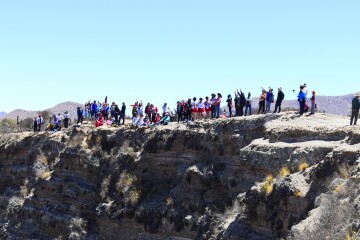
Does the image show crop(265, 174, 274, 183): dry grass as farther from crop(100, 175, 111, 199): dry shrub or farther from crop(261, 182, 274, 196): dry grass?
crop(100, 175, 111, 199): dry shrub

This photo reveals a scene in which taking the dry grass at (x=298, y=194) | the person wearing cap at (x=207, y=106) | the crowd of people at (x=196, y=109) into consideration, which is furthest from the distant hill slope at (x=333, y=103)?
the dry grass at (x=298, y=194)

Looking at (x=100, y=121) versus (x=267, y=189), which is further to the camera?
(x=100, y=121)

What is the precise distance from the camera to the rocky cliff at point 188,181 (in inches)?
593

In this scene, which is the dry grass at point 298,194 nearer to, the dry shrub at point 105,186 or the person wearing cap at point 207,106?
the person wearing cap at point 207,106

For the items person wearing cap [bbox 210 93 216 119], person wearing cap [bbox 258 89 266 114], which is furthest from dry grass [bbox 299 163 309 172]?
person wearing cap [bbox 210 93 216 119]

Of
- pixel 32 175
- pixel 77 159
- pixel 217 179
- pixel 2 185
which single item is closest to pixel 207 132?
pixel 217 179

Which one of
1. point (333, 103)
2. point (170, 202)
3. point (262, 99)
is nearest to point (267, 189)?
point (170, 202)

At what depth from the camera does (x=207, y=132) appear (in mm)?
23203

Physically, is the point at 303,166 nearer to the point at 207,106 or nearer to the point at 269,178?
the point at 269,178

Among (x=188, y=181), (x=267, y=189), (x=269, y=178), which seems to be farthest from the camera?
(x=188, y=181)

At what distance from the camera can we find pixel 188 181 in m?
22.6

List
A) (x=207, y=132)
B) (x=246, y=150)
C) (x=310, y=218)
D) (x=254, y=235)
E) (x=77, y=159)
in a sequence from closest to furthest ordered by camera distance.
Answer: (x=310, y=218) < (x=254, y=235) < (x=246, y=150) < (x=207, y=132) < (x=77, y=159)

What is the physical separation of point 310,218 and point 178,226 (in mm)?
8651

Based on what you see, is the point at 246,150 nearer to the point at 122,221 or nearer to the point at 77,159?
the point at 122,221
